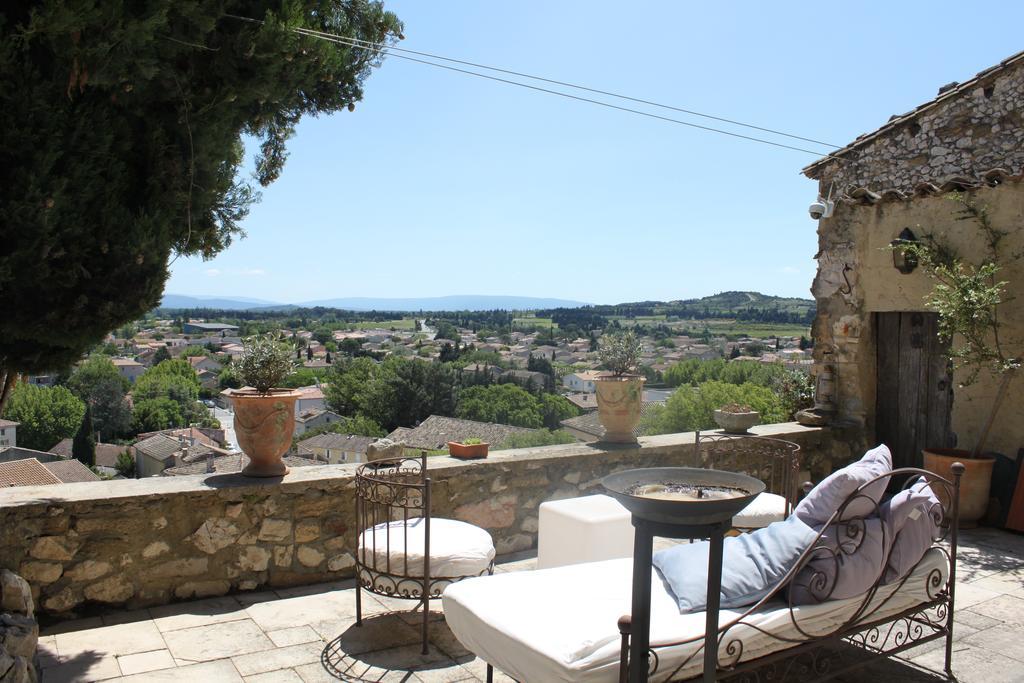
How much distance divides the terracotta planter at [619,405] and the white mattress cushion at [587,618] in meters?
2.39

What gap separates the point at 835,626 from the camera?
2.77 meters

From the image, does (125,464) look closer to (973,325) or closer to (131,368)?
(131,368)

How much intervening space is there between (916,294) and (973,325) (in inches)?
36.7

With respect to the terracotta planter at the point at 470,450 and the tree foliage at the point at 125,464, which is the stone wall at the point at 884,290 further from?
the tree foliage at the point at 125,464

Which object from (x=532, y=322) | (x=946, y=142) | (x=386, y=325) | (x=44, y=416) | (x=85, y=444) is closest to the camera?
(x=946, y=142)

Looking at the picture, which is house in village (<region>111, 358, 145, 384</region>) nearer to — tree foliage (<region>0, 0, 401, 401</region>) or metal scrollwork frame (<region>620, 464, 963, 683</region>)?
tree foliage (<region>0, 0, 401, 401</region>)

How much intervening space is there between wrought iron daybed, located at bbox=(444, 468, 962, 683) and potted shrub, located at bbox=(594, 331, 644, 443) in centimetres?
231

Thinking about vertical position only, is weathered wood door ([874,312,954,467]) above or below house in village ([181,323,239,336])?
above

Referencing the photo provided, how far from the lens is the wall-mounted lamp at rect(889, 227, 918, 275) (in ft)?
21.2

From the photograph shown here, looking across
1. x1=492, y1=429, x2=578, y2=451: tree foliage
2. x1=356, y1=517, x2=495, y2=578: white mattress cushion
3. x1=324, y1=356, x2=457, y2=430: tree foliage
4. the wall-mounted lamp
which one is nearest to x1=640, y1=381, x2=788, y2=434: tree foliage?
x1=492, y1=429, x2=578, y2=451: tree foliage

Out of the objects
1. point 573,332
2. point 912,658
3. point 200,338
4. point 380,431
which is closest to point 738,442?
point 912,658

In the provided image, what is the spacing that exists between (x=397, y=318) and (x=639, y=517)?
129294 millimetres

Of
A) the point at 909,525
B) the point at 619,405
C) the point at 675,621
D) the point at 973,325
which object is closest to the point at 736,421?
the point at 619,405

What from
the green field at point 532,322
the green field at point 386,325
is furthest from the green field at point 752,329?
the green field at point 386,325
